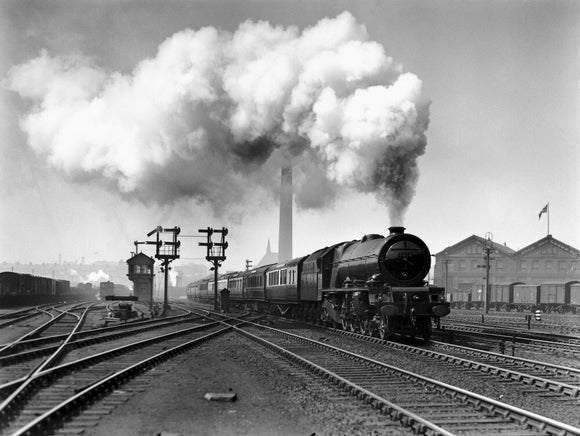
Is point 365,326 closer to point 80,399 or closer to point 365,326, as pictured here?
point 365,326

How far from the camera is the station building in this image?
208ft

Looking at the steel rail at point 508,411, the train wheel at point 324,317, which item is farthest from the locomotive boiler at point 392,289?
the steel rail at point 508,411

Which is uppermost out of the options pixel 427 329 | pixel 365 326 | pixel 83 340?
pixel 427 329

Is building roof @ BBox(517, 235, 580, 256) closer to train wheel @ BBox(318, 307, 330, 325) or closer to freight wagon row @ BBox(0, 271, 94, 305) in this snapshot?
train wheel @ BBox(318, 307, 330, 325)

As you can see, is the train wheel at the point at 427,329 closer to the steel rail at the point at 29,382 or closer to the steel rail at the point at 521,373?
the steel rail at the point at 521,373

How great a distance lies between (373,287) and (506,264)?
55.3m

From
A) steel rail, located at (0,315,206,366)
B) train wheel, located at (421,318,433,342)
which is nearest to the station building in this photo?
steel rail, located at (0,315,206,366)

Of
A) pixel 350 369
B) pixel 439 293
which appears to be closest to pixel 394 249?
pixel 439 293

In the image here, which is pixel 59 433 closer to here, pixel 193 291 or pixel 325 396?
pixel 325 396

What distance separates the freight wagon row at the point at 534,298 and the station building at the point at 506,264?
3.71 metres

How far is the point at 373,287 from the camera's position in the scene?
1655 centimetres

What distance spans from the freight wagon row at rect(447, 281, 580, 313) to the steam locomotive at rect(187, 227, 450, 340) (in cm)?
3249

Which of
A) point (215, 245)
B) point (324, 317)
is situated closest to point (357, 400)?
point (324, 317)

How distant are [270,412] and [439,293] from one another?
387 inches
